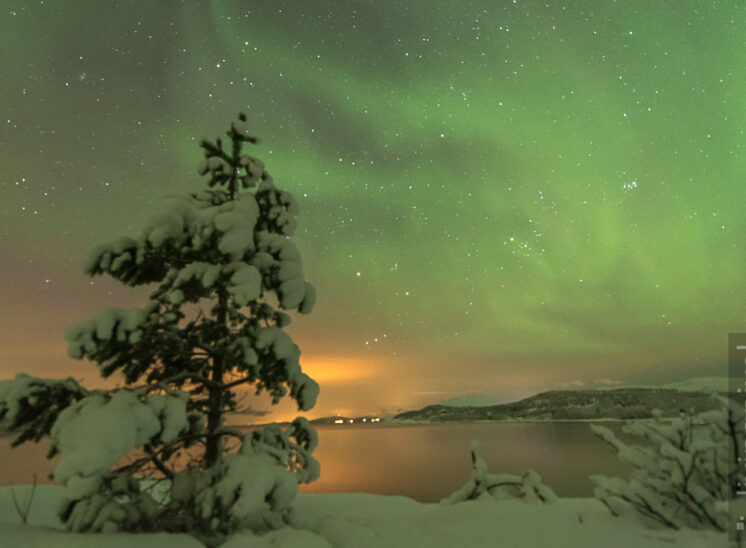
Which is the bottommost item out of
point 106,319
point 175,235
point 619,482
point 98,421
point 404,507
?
point 404,507

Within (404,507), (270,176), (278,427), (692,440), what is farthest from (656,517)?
(270,176)

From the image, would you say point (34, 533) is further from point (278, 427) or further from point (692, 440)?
point (692, 440)

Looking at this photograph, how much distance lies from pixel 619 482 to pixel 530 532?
63.5 inches

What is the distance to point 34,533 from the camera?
16.0ft

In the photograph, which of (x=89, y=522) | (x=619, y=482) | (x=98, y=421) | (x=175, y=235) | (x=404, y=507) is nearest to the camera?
(x=98, y=421)

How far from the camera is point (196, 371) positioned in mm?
7023

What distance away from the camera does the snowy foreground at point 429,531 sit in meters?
5.08

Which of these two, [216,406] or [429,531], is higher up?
[216,406]

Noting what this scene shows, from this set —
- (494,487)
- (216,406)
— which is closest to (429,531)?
(494,487)

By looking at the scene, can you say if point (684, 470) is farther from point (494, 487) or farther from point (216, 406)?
point (216, 406)

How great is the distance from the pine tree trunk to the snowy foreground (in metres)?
1.25

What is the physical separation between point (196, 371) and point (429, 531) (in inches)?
157

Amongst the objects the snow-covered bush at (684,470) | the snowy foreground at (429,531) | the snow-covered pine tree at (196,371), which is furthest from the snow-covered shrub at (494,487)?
the snow-covered pine tree at (196,371)

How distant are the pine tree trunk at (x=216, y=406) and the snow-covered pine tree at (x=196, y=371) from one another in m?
0.02
